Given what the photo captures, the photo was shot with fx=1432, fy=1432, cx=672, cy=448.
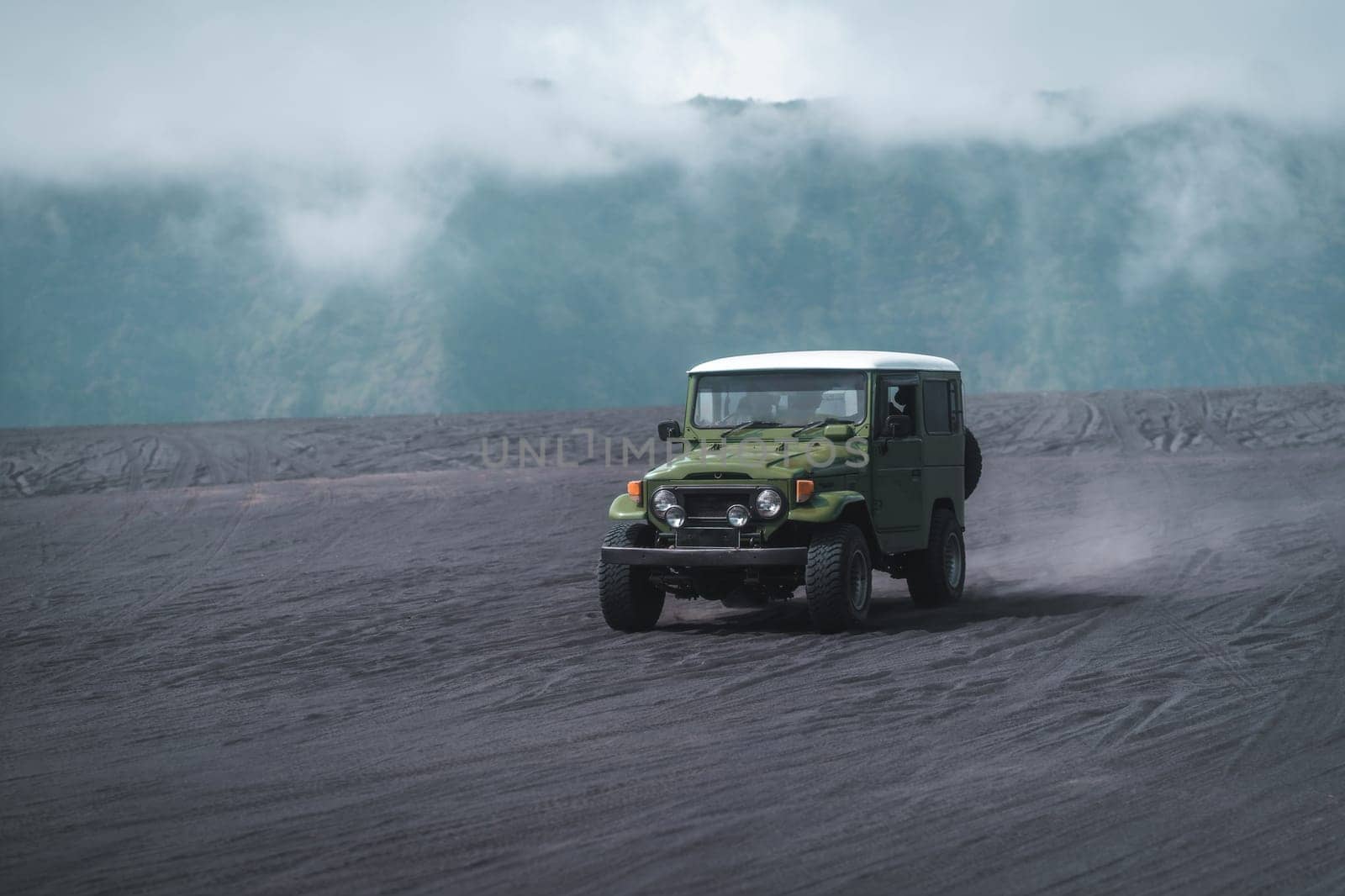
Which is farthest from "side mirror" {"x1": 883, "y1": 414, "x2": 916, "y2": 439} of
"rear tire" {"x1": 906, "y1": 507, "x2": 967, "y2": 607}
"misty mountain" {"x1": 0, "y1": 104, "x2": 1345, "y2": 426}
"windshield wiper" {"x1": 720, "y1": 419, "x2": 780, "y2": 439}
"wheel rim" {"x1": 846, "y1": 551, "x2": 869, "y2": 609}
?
"misty mountain" {"x1": 0, "y1": 104, "x2": 1345, "y2": 426}

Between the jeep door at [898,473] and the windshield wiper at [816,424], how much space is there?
309mm

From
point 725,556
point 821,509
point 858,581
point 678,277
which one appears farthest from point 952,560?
point 678,277

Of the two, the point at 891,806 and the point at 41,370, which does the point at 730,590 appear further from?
the point at 41,370

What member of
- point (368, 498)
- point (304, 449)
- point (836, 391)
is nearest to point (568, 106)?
point (304, 449)

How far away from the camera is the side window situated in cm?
1272

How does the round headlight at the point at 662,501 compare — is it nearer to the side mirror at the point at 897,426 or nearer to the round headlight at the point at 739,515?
the round headlight at the point at 739,515

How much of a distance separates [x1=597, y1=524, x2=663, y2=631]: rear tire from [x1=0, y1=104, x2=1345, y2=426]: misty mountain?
67082 mm

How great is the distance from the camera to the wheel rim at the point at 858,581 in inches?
441

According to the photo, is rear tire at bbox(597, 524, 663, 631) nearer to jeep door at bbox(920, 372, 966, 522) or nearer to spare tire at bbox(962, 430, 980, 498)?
jeep door at bbox(920, 372, 966, 522)

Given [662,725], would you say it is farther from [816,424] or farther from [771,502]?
[816,424]

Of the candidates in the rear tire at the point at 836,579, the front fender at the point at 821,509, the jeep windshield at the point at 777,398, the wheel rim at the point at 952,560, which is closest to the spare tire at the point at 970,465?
the wheel rim at the point at 952,560

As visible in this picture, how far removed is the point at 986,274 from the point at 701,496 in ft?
283

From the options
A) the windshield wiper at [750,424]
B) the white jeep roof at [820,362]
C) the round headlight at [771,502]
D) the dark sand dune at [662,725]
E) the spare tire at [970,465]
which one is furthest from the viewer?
the spare tire at [970,465]

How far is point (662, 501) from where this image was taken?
11.4 meters
